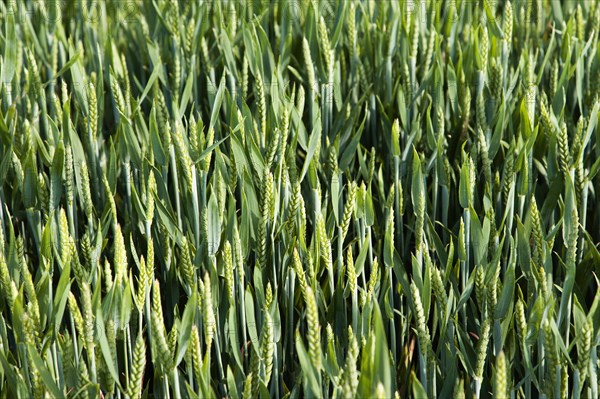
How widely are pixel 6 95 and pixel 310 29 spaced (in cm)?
62

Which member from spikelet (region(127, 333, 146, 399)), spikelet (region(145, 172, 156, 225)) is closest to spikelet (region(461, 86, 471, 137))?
spikelet (region(145, 172, 156, 225))

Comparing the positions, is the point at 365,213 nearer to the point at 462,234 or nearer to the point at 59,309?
the point at 462,234

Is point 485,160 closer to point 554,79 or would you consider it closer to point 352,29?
point 554,79

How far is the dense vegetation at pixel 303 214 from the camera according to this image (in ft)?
3.52

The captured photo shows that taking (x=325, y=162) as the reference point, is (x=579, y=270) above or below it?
below

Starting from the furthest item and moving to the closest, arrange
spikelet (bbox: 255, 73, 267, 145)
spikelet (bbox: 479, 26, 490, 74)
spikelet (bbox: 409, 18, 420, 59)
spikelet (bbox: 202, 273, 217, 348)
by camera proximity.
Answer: spikelet (bbox: 409, 18, 420, 59)
spikelet (bbox: 479, 26, 490, 74)
spikelet (bbox: 255, 73, 267, 145)
spikelet (bbox: 202, 273, 217, 348)

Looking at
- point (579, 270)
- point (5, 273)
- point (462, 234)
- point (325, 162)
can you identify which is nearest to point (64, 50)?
point (325, 162)

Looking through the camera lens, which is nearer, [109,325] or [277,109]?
[109,325]

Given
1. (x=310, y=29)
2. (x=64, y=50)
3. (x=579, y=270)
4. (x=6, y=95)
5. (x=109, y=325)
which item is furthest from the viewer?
(x=64, y=50)

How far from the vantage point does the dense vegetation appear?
1074 mm

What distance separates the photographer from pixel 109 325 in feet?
3.49

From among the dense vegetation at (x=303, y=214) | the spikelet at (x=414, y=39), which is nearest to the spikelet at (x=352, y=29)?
the dense vegetation at (x=303, y=214)

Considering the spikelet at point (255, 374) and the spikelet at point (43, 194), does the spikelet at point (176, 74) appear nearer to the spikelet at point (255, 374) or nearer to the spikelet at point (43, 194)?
the spikelet at point (43, 194)

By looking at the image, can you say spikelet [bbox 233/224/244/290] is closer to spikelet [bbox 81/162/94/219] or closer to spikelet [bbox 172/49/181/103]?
spikelet [bbox 81/162/94/219]
